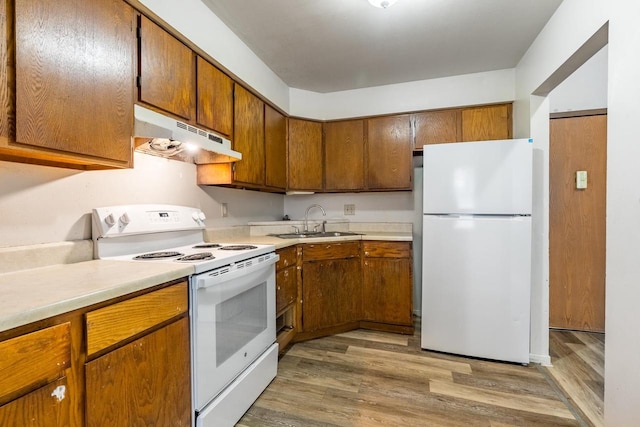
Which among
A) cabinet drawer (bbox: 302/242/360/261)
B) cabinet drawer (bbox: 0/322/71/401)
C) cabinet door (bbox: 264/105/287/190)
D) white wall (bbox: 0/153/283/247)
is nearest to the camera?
cabinet drawer (bbox: 0/322/71/401)

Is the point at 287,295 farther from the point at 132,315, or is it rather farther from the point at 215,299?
the point at 132,315

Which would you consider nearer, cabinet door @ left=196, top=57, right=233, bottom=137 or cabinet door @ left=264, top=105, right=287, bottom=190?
cabinet door @ left=196, top=57, right=233, bottom=137

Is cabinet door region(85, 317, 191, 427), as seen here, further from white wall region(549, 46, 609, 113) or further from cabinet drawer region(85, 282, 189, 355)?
white wall region(549, 46, 609, 113)

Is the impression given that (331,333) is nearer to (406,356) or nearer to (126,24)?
(406,356)

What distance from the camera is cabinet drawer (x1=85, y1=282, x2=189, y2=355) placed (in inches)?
34.5

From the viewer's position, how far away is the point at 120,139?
1.28 meters

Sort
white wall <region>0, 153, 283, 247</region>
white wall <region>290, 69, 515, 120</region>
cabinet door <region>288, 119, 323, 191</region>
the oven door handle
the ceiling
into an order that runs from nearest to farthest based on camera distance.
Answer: white wall <region>0, 153, 283, 247</region> < the oven door handle < the ceiling < white wall <region>290, 69, 515, 120</region> < cabinet door <region>288, 119, 323, 191</region>

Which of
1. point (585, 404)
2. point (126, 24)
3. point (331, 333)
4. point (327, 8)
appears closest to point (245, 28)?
point (327, 8)

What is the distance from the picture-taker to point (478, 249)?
2.17 metres

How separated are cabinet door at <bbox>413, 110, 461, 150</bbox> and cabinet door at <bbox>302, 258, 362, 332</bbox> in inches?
52.2

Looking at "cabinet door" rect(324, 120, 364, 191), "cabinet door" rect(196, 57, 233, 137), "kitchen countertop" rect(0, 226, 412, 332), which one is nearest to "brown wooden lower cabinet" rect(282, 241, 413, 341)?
"cabinet door" rect(324, 120, 364, 191)

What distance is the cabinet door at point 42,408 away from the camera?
2.24 ft

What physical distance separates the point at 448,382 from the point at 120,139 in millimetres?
2331

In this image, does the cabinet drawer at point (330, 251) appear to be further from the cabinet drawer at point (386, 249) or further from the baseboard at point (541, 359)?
the baseboard at point (541, 359)
